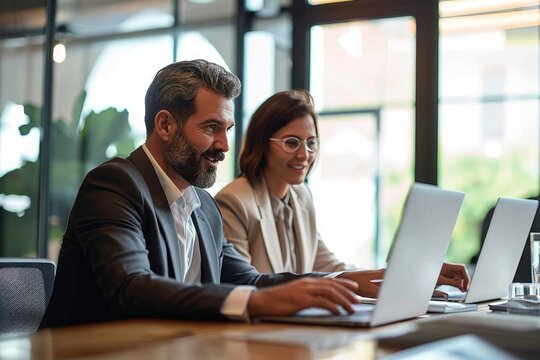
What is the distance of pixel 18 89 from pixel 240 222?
6.84ft

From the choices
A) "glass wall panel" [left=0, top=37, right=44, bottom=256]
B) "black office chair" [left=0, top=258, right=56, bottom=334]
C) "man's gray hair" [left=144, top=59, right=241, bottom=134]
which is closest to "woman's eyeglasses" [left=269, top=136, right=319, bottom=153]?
"man's gray hair" [left=144, top=59, right=241, bottom=134]

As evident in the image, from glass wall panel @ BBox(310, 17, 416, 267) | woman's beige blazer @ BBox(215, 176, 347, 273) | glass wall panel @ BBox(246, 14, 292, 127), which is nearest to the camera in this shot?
woman's beige blazer @ BBox(215, 176, 347, 273)

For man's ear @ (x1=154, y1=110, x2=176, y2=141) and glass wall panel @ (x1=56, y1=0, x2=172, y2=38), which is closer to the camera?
man's ear @ (x1=154, y1=110, x2=176, y2=141)

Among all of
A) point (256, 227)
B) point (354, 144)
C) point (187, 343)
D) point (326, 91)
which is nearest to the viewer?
point (187, 343)

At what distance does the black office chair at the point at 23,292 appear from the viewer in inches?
81.5

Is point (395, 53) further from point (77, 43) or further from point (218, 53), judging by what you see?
point (77, 43)

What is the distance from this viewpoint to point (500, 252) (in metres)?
2.49

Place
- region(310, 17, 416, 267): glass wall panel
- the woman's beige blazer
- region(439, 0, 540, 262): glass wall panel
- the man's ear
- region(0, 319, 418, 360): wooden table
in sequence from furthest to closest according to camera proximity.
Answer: region(439, 0, 540, 262): glass wall panel < region(310, 17, 416, 267): glass wall panel < the woman's beige blazer < the man's ear < region(0, 319, 418, 360): wooden table

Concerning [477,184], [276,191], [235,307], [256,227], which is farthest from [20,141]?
[477,184]

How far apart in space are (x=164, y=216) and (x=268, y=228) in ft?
3.59

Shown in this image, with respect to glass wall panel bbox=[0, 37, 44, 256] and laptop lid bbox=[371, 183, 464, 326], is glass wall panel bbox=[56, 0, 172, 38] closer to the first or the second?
glass wall panel bbox=[0, 37, 44, 256]

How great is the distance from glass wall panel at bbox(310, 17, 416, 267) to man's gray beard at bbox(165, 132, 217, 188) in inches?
151

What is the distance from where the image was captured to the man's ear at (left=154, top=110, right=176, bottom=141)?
2.31 metres

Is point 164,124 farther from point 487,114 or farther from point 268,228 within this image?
point 487,114
